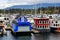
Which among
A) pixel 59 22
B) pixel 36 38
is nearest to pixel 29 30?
pixel 36 38

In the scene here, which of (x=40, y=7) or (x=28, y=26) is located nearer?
(x=28, y=26)

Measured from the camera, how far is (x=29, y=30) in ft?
90.9

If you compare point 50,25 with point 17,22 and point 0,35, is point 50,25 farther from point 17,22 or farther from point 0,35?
point 0,35

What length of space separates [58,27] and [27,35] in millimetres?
6209

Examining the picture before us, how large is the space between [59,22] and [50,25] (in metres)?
1.30

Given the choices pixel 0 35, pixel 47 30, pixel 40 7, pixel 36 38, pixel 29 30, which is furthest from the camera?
pixel 40 7

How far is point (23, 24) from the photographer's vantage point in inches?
1081

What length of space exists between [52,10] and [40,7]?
3665 mm

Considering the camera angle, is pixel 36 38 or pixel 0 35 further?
pixel 0 35

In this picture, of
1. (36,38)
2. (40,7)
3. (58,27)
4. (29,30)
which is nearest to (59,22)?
(58,27)

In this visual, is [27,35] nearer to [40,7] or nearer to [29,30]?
[29,30]

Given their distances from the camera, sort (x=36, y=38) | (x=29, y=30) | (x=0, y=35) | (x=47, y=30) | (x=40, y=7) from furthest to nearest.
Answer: (x=40, y=7) → (x=47, y=30) → (x=29, y=30) → (x=0, y=35) → (x=36, y=38)

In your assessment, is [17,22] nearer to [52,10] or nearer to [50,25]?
[50,25]

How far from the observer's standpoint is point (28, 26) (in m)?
27.7
